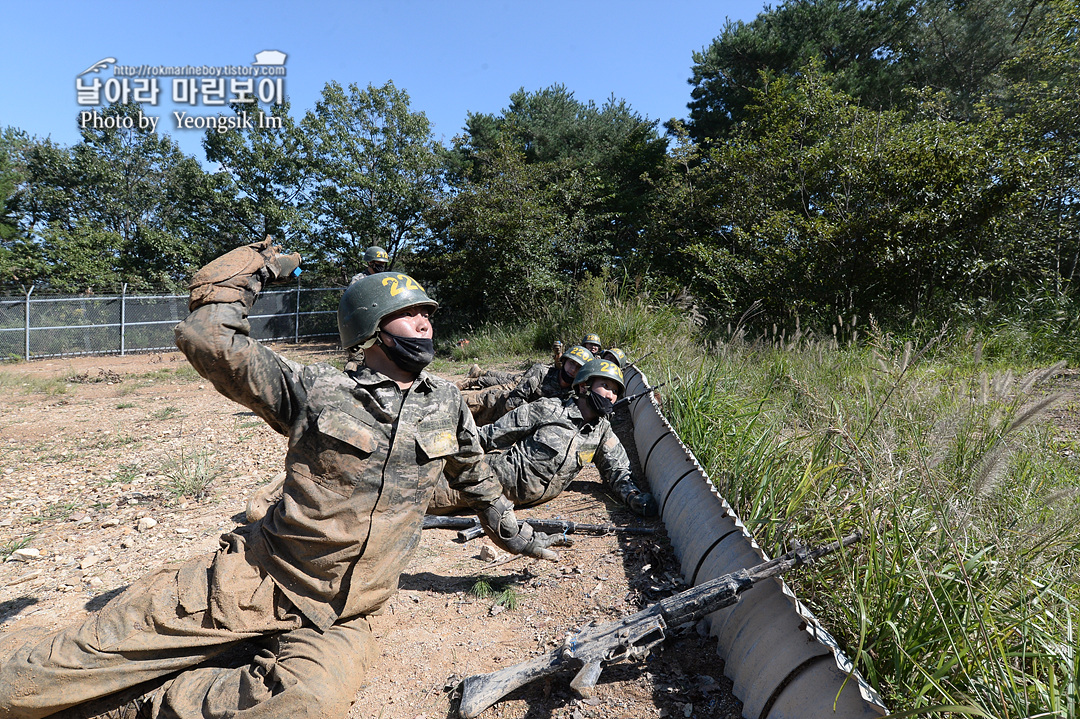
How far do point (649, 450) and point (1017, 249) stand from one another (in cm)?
845

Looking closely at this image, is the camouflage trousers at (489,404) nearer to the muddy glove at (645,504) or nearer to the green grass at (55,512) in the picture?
the muddy glove at (645,504)

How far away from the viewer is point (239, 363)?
203cm

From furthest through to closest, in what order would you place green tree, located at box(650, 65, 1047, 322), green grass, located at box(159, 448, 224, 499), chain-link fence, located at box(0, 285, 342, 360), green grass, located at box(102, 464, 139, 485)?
1. chain-link fence, located at box(0, 285, 342, 360)
2. green tree, located at box(650, 65, 1047, 322)
3. green grass, located at box(102, 464, 139, 485)
4. green grass, located at box(159, 448, 224, 499)

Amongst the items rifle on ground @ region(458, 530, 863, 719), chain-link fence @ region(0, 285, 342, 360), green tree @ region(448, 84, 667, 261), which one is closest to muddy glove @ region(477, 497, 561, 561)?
rifle on ground @ region(458, 530, 863, 719)

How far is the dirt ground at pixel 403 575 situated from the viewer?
243cm

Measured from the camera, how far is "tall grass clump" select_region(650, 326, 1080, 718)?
1.75 metres

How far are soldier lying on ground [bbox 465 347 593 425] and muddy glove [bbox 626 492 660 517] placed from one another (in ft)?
7.22

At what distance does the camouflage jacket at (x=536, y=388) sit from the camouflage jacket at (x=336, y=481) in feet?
12.7

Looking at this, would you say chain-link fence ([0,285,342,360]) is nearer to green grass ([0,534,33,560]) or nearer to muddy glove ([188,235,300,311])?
green grass ([0,534,33,560])

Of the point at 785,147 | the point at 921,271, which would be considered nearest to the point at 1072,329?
the point at 921,271

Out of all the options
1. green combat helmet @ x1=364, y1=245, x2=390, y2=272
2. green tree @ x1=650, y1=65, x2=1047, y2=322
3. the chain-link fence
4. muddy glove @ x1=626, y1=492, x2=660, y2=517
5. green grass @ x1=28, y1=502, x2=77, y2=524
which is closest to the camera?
muddy glove @ x1=626, y1=492, x2=660, y2=517

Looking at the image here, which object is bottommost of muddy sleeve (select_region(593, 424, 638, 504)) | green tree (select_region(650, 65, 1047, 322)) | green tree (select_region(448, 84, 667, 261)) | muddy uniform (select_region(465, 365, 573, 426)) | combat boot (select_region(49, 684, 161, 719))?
combat boot (select_region(49, 684, 161, 719))

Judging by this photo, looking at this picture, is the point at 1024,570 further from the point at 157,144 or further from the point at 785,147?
the point at 157,144

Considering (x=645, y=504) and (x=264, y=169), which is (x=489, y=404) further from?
(x=264, y=169)
